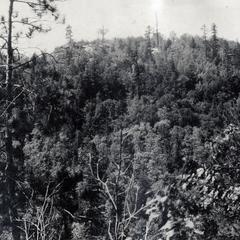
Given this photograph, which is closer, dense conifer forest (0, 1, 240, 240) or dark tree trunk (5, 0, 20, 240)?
dense conifer forest (0, 1, 240, 240)

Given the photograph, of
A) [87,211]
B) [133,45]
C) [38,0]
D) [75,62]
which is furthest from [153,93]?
[38,0]

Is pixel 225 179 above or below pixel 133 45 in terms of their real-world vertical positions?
below

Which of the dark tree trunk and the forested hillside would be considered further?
the dark tree trunk

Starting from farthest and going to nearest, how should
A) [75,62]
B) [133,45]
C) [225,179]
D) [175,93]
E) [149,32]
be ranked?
1. [133,45]
2. [149,32]
3. [75,62]
4. [175,93]
5. [225,179]

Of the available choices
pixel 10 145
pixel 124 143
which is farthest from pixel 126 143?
pixel 10 145

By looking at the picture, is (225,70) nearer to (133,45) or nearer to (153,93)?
(153,93)

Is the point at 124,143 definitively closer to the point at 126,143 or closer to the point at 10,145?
the point at 10,145
